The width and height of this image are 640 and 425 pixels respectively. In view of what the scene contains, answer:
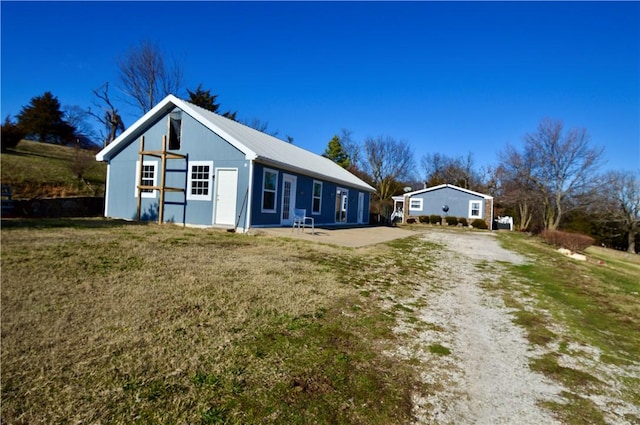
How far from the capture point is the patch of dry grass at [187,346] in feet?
6.99

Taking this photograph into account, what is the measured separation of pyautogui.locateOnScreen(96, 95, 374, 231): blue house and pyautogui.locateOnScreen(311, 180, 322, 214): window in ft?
4.32

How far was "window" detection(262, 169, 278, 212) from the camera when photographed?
1282 cm

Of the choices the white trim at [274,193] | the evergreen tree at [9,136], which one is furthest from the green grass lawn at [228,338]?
the evergreen tree at [9,136]

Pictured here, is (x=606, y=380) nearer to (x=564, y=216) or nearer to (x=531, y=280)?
(x=531, y=280)

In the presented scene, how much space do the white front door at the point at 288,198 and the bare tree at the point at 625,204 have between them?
30628mm

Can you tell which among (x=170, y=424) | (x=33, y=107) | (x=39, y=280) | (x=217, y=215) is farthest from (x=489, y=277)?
(x=33, y=107)

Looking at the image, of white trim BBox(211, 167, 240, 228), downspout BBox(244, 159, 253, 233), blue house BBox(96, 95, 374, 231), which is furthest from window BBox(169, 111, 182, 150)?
downspout BBox(244, 159, 253, 233)

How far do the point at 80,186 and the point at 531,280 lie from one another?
71.3 feet

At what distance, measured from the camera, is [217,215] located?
12617mm

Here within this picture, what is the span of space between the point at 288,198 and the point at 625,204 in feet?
113

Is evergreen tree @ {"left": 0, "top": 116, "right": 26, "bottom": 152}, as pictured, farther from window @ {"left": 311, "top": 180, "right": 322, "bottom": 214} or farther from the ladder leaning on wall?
window @ {"left": 311, "top": 180, "right": 322, "bottom": 214}

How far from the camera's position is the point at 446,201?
101 feet

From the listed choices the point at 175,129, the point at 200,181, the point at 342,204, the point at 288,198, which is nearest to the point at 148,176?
the point at 175,129

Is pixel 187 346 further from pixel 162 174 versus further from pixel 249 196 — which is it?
pixel 162 174
